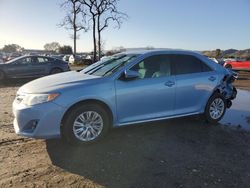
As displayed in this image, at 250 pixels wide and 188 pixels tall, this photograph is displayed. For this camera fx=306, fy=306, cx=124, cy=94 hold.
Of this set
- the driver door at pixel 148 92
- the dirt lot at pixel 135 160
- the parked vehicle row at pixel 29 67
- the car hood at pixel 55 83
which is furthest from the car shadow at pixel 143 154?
the parked vehicle row at pixel 29 67

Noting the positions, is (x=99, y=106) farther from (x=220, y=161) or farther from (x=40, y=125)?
(x=220, y=161)

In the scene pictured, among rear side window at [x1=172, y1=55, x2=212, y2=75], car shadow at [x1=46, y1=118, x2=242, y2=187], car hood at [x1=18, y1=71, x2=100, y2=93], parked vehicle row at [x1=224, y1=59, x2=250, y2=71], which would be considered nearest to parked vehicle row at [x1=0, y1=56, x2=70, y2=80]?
car hood at [x1=18, y1=71, x2=100, y2=93]

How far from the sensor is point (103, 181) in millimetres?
3982

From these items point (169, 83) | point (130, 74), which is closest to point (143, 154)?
point (130, 74)

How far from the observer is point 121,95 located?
543cm

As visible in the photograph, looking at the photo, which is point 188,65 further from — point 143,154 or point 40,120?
point 40,120

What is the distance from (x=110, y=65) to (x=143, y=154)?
1.98m

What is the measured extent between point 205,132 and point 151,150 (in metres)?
1.68

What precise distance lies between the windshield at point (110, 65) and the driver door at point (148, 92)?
0.88ft

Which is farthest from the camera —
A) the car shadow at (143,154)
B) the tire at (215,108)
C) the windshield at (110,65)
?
the tire at (215,108)

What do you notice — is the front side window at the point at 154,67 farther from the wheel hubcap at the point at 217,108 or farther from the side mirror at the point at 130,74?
the wheel hubcap at the point at 217,108

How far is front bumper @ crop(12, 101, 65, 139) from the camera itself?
4.79m

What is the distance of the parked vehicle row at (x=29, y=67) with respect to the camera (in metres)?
15.8

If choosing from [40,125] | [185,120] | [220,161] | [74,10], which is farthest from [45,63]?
[74,10]
